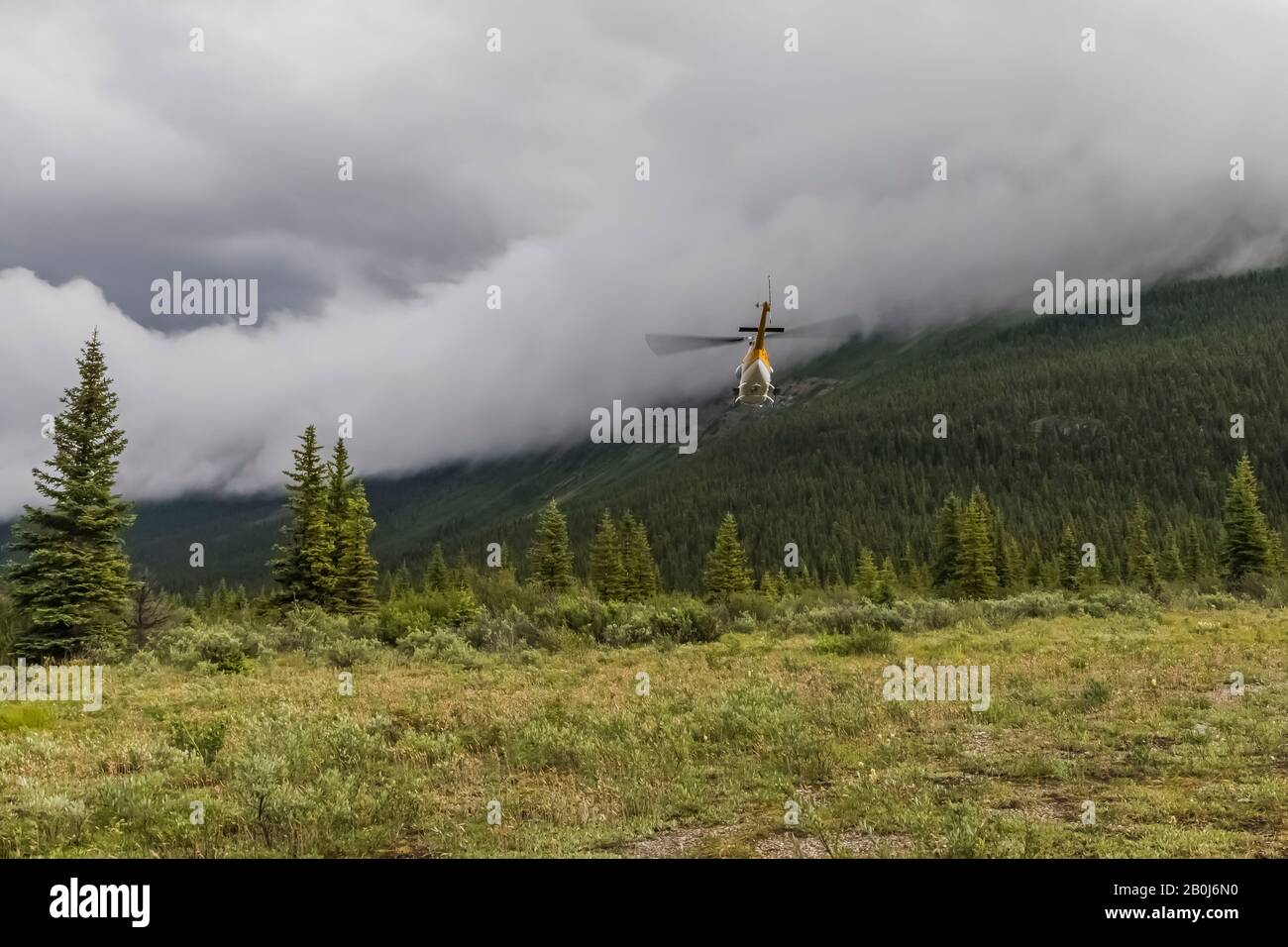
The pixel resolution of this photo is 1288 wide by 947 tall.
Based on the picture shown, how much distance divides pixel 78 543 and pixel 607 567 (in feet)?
157

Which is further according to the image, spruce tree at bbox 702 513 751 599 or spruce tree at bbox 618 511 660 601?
spruce tree at bbox 702 513 751 599

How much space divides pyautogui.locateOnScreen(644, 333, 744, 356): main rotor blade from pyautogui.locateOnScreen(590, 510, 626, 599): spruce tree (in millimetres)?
53387

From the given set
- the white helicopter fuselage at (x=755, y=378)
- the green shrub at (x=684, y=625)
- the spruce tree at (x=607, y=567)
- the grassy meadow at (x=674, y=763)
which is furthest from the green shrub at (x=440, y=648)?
the spruce tree at (x=607, y=567)

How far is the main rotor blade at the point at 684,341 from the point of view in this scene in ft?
57.0

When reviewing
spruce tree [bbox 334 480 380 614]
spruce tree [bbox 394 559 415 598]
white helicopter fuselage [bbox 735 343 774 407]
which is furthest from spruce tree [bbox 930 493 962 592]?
white helicopter fuselage [bbox 735 343 774 407]

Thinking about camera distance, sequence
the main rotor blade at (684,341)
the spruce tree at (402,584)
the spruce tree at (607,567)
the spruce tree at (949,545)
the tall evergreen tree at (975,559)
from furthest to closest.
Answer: the spruce tree at (949,545), the spruce tree at (607,567), the tall evergreen tree at (975,559), the spruce tree at (402,584), the main rotor blade at (684,341)

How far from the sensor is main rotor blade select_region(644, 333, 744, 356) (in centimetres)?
1736

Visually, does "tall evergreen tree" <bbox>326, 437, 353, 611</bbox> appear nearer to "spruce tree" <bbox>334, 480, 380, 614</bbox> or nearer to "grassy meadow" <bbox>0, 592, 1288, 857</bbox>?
"spruce tree" <bbox>334, 480, 380, 614</bbox>

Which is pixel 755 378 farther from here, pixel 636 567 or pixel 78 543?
pixel 636 567

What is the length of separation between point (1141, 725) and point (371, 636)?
27141mm

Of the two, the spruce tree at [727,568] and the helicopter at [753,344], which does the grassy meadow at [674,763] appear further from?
the spruce tree at [727,568]

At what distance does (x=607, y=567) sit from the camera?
7456 centimetres

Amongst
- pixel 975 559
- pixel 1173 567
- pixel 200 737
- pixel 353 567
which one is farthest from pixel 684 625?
pixel 1173 567

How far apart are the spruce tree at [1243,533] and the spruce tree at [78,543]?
72190 mm
